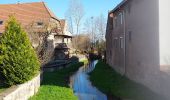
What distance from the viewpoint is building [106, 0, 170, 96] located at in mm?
18938

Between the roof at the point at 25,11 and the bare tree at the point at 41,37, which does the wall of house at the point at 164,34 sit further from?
the roof at the point at 25,11

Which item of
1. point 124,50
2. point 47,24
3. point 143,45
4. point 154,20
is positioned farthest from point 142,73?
point 47,24

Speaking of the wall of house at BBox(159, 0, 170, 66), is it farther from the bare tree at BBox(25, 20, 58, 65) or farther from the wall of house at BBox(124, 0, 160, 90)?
the bare tree at BBox(25, 20, 58, 65)

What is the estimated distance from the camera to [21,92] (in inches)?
572

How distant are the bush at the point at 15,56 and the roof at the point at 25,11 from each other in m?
29.3

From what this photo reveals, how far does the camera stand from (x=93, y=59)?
65.8 m

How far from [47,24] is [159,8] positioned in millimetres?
18672

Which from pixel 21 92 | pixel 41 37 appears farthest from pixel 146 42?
pixel 41 37

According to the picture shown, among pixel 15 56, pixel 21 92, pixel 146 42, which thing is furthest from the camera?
pixel 146 42

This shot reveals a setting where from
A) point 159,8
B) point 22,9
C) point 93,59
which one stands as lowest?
point 93,59

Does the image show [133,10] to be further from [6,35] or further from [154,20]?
[6,35]

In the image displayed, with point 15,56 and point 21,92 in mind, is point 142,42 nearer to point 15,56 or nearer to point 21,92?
point 15,56

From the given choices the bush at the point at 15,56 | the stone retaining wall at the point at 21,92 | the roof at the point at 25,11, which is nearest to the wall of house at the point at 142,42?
the stone retaining wall at the point at 21,92

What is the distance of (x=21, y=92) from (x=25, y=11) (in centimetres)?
3550
